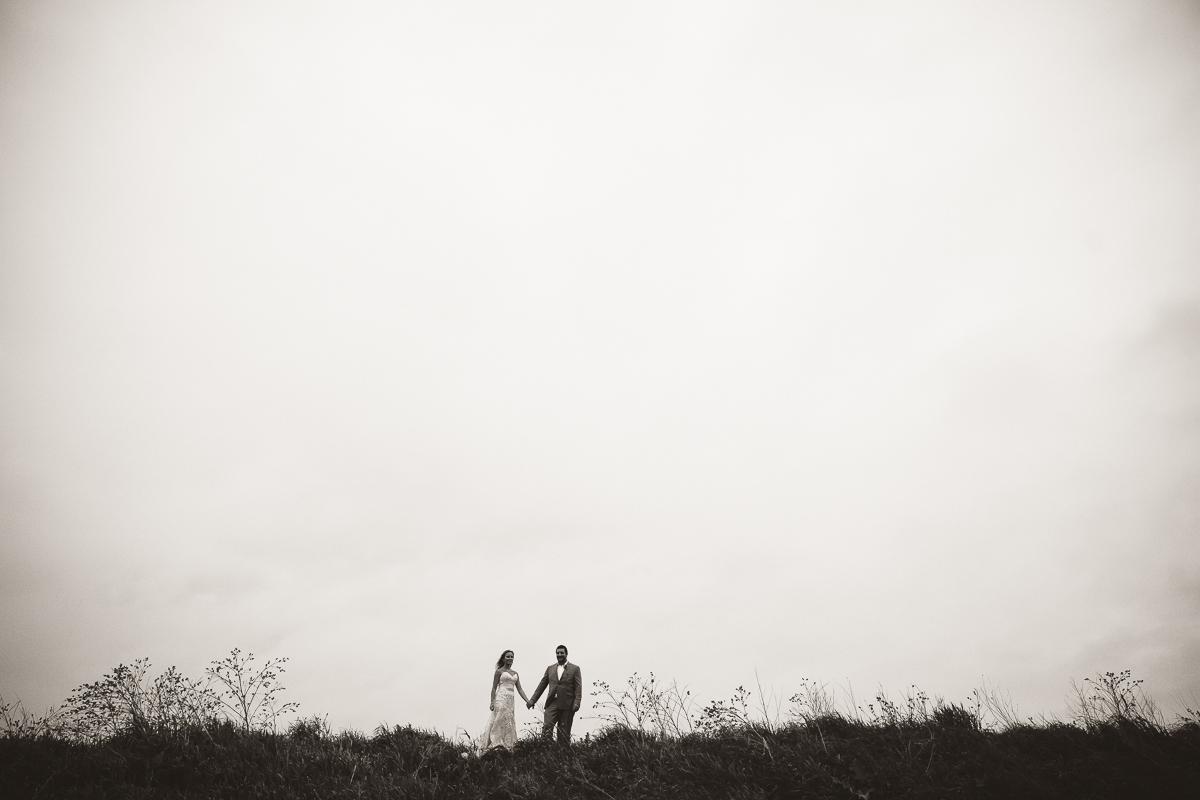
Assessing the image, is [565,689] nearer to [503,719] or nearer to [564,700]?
[564,700]

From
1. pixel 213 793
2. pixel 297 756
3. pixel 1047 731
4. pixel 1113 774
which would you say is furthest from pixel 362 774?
pixel 1047 731

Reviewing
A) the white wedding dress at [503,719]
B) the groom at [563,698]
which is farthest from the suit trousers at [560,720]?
the white wedding dress at [503,719]

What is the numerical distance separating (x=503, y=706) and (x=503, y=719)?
23 centimetres

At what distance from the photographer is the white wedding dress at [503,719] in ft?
34.1

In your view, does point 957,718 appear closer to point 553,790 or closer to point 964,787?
point 964,787

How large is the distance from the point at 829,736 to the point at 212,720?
11.1 metres

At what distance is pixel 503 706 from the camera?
10773 millimetres

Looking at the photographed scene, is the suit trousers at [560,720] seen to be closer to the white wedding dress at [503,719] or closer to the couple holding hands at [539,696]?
the couple holding hands at [539,696]

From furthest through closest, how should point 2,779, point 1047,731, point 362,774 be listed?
point 1047,731 < point 362,774 < point 2,779

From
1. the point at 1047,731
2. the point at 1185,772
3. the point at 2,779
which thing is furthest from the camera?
the point at 1047,731

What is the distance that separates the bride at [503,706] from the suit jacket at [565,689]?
1.57 feet

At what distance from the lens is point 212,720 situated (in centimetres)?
961

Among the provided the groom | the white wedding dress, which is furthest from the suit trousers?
the white wedding dress

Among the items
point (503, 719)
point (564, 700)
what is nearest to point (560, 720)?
point (564, 700)
